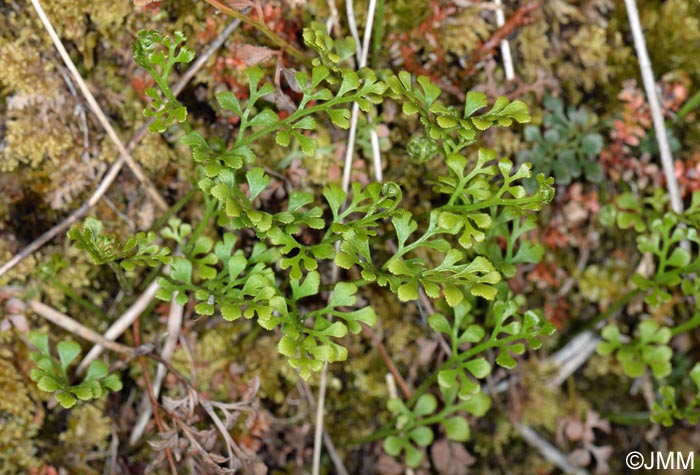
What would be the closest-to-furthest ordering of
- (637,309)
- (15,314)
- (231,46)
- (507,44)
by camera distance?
(15,314) → (231,46) → (507,44) → (637,309)

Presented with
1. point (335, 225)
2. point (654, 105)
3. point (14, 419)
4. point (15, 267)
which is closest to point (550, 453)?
point (654, 105)

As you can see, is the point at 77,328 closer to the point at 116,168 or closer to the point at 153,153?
the point at 116,168

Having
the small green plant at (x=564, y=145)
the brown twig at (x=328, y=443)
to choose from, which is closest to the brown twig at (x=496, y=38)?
the small green plant at (x=564, y=145)

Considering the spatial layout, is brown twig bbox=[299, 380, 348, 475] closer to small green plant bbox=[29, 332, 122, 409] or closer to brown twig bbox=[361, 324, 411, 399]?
brown twig bbox=[361, 324, 411, 399]

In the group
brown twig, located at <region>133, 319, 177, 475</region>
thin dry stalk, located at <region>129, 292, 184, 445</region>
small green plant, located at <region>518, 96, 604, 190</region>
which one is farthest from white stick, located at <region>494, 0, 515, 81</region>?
brown twig, located at <region>133, 319, 177, 475</region>

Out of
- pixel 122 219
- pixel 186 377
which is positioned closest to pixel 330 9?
pixel 122 219

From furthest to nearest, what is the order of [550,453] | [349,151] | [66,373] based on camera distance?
[550,453], [349,151], [66,373]

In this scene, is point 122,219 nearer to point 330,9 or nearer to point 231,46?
point 231,46
